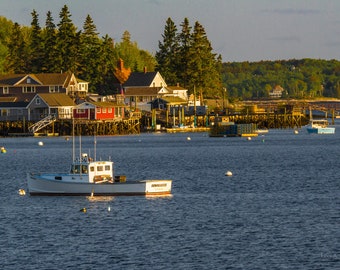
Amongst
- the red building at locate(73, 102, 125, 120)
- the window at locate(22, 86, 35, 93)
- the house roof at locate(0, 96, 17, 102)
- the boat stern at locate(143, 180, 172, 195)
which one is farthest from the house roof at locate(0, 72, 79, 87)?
the boat stern at locate(143, 180, 172, 195)

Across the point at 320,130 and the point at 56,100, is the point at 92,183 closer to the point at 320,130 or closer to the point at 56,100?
the point at 56,100

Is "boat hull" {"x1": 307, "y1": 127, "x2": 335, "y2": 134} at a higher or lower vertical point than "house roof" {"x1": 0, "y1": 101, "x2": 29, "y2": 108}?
lower

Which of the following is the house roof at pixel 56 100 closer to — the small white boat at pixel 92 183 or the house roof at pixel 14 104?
the house roof at pixel 14 104

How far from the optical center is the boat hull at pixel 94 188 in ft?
225

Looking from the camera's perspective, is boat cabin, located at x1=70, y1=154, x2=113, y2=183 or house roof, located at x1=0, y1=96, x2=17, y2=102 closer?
boat cabin, located at x1=70, y1=154, x2=113, y2=183

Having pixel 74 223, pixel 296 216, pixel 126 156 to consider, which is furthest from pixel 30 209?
pixel 126 156

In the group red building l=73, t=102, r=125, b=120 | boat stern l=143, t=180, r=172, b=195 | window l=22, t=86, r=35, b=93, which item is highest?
window l=22, t=86, r=35, b=93

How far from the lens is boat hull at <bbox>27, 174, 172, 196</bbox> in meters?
68.6

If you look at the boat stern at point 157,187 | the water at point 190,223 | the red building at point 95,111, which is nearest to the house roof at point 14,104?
the red building at point 95,111

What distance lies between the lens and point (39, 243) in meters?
52.5

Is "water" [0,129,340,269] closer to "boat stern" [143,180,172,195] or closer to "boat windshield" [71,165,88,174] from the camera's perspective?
"boat stern" [143,180,172,195]

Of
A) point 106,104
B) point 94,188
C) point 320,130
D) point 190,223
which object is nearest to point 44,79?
point 106,104

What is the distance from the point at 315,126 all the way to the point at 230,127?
2731 centimetres

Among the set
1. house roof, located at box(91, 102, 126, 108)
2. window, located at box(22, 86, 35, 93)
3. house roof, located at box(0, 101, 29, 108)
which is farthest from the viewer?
window, located at box(22, 86, 35, 93)
